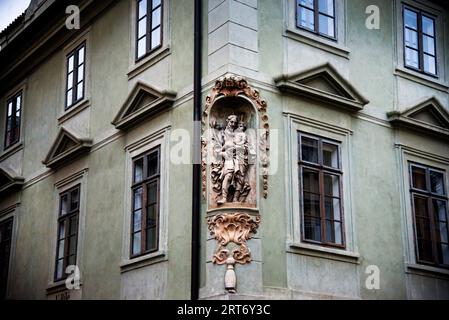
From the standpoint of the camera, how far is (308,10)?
17.2 m

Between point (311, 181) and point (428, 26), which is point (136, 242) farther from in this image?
point (428, 26)

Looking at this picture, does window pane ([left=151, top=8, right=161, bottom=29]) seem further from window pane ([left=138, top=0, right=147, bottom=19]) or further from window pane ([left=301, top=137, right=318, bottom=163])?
window pane ([left=301, top=137, right=318, bottom=163])

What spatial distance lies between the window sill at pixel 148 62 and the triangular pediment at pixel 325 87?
2.72 m

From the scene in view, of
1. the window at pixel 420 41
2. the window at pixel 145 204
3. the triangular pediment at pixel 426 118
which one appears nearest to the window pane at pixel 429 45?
the window at pixel 420 41

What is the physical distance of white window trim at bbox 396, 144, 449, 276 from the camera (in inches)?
679

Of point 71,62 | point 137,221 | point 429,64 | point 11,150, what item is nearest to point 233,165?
point 137,221

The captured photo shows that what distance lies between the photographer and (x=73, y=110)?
66.7 ft

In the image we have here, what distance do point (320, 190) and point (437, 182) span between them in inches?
145

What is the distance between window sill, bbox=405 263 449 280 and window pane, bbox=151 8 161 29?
7091 mm

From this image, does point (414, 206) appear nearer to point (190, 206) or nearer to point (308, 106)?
point (308, 106)

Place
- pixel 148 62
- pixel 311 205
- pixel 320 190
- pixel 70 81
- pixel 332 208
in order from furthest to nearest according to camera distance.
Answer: pixel 70 81
pixel 148 62
pixel 332 208
pixel 320 190
pixel 311 205

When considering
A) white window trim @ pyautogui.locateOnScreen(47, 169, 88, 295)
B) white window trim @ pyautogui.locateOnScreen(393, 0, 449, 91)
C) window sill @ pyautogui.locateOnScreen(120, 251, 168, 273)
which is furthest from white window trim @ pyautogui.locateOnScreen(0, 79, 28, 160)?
white window trim @ pyautogui.locateOnScreen(393, 0, 449, 91)

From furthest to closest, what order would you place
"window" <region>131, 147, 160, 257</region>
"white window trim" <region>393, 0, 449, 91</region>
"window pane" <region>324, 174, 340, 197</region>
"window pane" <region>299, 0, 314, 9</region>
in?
"white window trim" <region>393, 0, 449, 91</region> < "window pane" <region>299, 0, 314, 9</region> < "window" <region>131, 147, 160, 257</region> < "window pane" <region>324, 174, 340, 197</region>

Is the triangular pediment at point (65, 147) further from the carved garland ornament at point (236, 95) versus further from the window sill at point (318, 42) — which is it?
the window sill at point (318, 42)
